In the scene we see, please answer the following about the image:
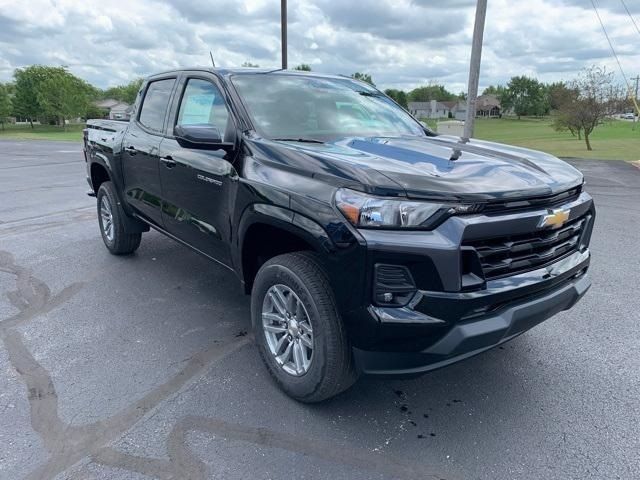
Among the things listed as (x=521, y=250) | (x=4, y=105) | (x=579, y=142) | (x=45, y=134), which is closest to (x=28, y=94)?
(x=4, y=105)

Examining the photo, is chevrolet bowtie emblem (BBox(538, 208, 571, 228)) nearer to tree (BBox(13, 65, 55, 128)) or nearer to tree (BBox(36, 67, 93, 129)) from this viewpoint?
tree (BBox(36, 67, 93, 129))

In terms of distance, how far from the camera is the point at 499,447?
103 inches

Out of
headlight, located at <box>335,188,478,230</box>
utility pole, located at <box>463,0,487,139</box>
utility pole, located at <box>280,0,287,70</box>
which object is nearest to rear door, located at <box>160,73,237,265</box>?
headlight, located at <box>335,188,478,230</box>

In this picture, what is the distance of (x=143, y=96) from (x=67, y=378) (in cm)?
298

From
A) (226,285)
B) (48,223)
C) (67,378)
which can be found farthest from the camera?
(48,223)

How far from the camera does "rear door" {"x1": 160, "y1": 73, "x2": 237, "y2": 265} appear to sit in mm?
3469

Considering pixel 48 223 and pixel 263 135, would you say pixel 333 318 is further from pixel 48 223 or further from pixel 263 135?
pixel 48 223

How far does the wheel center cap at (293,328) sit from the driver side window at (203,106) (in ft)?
4.43

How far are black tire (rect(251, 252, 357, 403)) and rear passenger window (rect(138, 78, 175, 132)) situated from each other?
2.30 m

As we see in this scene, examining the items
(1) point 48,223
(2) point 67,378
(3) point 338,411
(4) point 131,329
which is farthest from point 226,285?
(1) point 48,223

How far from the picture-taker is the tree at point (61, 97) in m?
75.2

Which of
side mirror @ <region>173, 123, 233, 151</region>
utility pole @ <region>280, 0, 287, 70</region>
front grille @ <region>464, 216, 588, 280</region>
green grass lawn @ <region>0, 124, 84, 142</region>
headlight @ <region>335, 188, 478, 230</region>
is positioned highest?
utility pole @ <region>280, 0, 287, 70</region>

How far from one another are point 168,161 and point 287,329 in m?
1.92

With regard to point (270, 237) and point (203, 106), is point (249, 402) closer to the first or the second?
point (270, 237)
